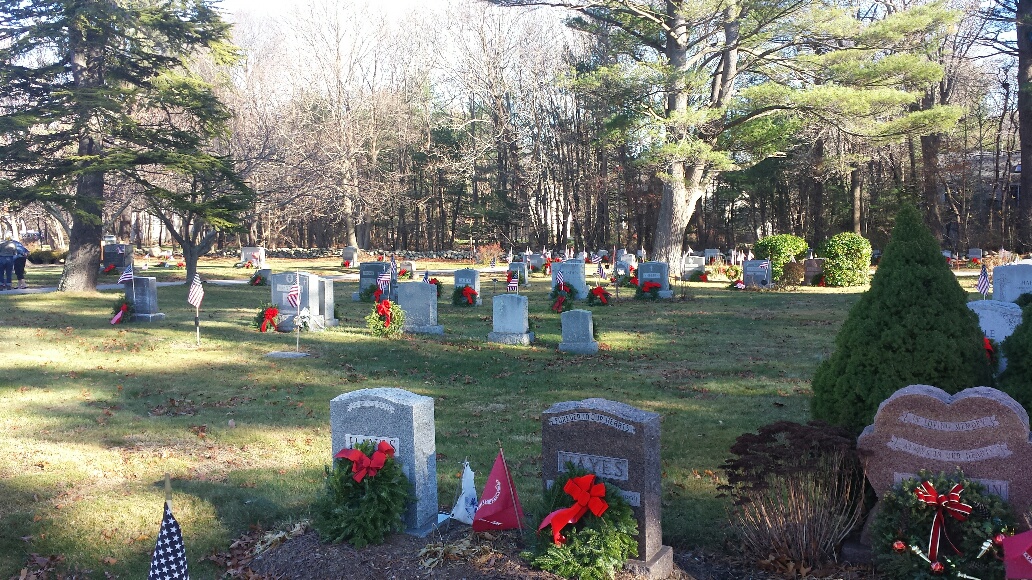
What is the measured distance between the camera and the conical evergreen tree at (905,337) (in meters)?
5.74

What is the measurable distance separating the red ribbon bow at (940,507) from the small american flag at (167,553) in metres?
4.49

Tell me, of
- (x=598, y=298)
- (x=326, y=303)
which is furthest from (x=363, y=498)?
(x=598, y=298)

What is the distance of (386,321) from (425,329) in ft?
2.93

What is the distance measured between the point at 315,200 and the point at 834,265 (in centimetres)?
2813

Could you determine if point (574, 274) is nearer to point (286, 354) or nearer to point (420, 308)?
point (420, 308)

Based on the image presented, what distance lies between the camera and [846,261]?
26.1m

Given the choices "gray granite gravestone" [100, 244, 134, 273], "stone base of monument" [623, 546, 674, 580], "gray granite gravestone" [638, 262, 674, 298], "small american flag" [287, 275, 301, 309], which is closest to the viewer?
"stone base of monument" [623, 546, 674, 580]

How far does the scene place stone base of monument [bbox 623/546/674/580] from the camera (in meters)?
5.01

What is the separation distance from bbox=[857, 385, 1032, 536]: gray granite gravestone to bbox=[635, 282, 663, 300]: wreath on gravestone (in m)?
18.4

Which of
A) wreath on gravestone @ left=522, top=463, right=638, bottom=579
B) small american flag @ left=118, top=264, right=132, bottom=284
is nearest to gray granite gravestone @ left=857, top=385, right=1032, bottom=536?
wreath on gravestone @ left=522, top=463, right=638, bottom=579

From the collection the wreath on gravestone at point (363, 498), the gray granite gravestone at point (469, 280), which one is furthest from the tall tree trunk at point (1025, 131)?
the wreath on gravestone at point (363, 498)

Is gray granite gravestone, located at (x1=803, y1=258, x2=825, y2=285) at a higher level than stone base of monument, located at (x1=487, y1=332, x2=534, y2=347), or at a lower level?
higher

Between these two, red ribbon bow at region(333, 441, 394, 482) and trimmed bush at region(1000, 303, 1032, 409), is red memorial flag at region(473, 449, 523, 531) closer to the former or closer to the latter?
red ribbon bow at region(333, 441, 394, 482)

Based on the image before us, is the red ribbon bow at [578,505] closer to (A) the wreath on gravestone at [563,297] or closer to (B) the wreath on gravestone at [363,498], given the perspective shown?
(B) the wreath on gravestone at [363,498]
